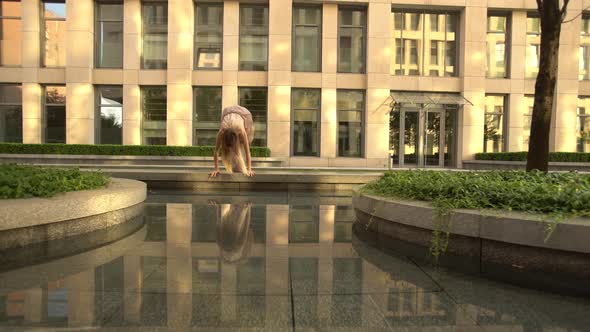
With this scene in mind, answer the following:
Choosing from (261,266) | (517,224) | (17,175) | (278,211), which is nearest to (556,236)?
(517,224)

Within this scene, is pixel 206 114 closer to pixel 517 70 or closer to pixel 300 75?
pixel 300 75

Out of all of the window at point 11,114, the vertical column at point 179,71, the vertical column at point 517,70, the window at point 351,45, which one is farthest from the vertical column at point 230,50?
the vertical column at point 517,70

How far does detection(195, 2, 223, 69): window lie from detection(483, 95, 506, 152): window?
54.2ft

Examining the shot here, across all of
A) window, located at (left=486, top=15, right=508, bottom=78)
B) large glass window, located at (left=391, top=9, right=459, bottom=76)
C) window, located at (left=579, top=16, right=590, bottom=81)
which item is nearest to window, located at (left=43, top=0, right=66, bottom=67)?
large glass window, located at (left=391, top=9, right=459, bottom=76)

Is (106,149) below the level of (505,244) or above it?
above

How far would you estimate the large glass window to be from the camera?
24594 millimetres

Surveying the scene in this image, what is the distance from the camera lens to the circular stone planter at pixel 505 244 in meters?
3.93

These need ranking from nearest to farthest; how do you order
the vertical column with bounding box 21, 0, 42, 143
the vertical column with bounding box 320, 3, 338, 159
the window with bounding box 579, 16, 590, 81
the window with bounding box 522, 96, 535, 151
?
the vertical column with bounding box 21, 0, 42, 143 < the vertical column with bounding box 320, 3, 338, 159 < the window with bounding box 522, 96, 535, 151 < the window with bounding box 579, 16, 590, 81

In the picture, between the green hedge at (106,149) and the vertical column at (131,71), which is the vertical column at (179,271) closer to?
the green hedge at (106,149)

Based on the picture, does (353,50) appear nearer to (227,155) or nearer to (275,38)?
(275,38)

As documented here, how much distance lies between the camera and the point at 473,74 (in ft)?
78.5

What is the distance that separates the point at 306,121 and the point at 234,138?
521 inches

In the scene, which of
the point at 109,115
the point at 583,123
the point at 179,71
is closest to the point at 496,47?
the point at 583,123

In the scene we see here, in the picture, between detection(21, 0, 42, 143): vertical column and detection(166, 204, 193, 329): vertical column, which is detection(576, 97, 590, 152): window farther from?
detection(21, 0, 42, 143): vertical column
